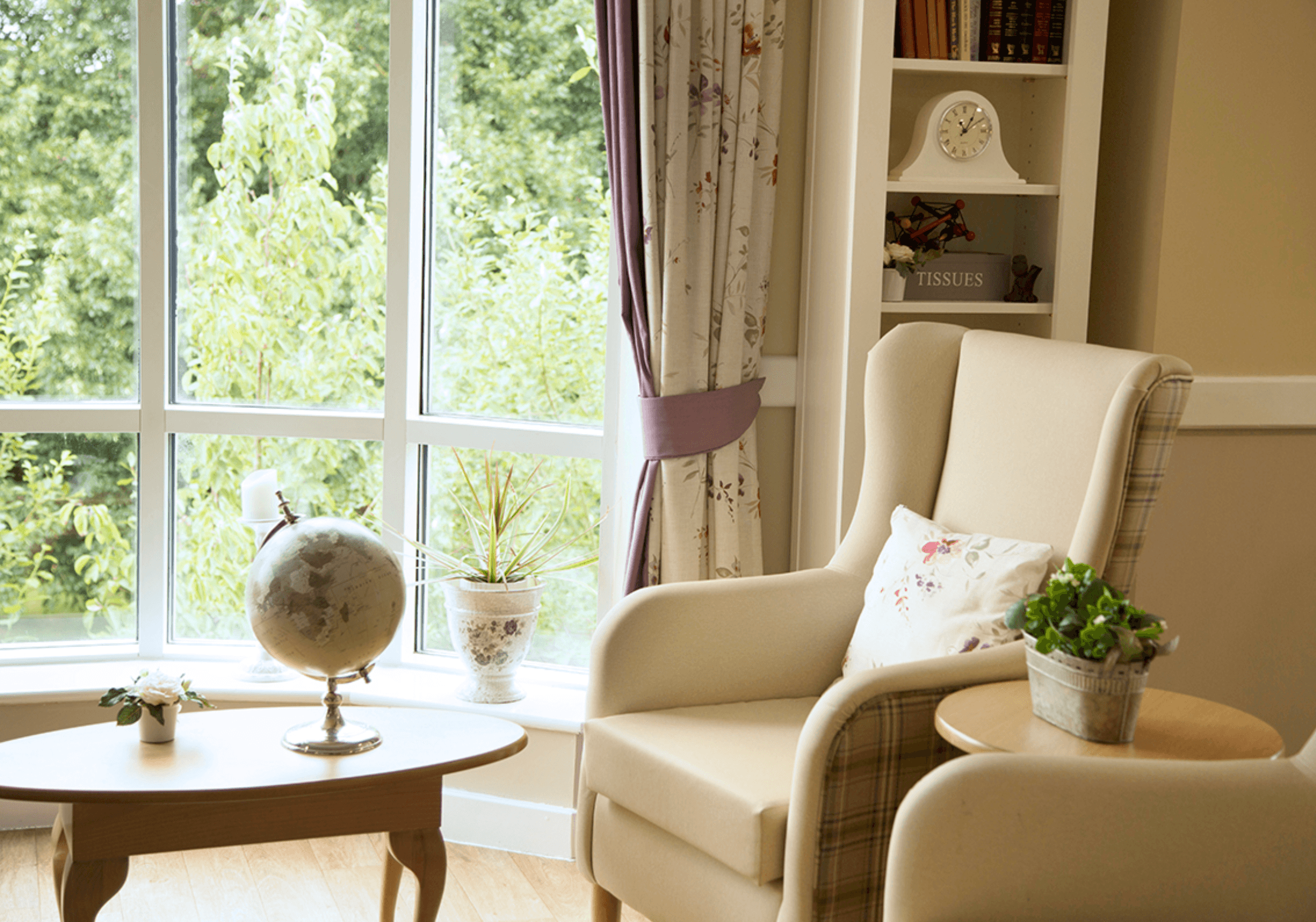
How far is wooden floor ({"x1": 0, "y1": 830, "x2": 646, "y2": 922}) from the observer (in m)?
2.29

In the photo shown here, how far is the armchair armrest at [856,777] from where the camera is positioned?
1569 millimetres

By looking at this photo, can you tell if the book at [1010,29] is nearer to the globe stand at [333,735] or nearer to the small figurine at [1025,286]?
the small figurine at [1025,286]

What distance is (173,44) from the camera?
282cm

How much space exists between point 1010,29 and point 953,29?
0.39 feet

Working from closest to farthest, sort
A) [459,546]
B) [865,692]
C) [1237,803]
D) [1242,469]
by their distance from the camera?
1. [1237,803]
2. [865,692]
3. [1242,469]
4. [459,546]

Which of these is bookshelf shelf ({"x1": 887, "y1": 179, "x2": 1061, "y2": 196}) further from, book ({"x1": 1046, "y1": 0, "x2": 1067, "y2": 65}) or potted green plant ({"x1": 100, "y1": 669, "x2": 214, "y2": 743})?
potted green plant ({"x1": 100, "y1": 669, "x2": 214, "y2": 743})

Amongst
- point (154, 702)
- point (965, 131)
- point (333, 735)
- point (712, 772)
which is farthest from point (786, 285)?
point (154, 702)

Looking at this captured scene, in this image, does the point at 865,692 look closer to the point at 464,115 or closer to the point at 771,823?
the point at 771,823

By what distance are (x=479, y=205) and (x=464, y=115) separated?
204 millimetres

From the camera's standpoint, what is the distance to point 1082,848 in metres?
1.26

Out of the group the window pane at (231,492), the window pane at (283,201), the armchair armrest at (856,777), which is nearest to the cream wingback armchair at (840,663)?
the armchair armrest at (856,777)

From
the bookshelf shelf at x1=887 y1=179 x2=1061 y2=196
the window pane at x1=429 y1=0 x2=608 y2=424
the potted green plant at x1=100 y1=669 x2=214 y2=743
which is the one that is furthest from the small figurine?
the potted green plant at x1=100 y1=669 x2=214 y2=743

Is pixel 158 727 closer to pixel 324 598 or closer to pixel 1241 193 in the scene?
pixel 324 598

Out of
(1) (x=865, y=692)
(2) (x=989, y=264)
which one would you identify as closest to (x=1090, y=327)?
(2) (x=989, y=264)
